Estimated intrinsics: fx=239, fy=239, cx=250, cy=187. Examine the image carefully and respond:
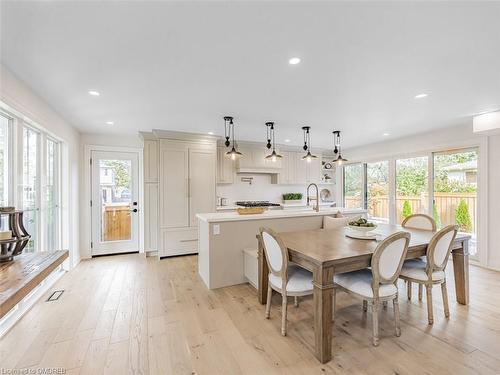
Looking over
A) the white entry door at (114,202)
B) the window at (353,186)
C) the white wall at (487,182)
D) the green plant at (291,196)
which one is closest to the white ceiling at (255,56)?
the white wall at (487,182)

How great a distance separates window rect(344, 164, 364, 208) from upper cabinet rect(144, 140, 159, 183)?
16.1 ft

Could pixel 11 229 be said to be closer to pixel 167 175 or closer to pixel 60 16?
pixel 60 16

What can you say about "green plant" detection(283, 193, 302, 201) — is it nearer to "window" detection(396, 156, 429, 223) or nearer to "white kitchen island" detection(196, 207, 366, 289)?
"window" detection(396, 156, 429, 223)

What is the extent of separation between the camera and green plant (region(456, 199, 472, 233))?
418cm

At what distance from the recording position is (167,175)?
4.52 m

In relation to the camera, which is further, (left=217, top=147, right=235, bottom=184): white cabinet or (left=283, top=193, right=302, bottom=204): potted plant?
(left=283, top=193, right=302, bottom=204): potted plant

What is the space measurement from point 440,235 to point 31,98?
4.44 metres

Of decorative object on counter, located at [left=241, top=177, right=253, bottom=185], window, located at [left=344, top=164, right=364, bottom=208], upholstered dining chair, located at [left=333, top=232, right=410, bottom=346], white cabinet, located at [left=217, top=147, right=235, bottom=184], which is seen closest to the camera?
upholstered dining chair, located at [left=333, top=232, right=410, bottom=346]

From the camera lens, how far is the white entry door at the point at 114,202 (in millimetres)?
4617

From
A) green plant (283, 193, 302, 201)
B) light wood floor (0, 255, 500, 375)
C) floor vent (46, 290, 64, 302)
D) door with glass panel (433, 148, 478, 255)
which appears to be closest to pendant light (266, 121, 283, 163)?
green plant (283, 193, 302, 201)

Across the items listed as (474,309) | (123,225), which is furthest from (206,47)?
(123,225)

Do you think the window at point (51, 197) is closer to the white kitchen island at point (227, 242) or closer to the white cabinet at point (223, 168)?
the white kitchen island at point (227, 242)

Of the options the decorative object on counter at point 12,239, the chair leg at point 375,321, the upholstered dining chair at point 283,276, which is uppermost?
the decorative object on counter at point 12,239

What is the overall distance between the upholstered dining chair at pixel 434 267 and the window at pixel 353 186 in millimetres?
3854
